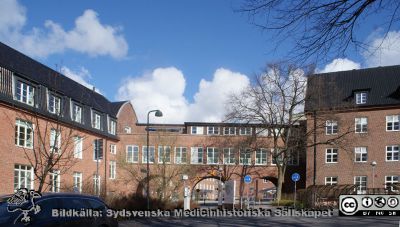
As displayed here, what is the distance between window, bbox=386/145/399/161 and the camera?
5059 centimetres

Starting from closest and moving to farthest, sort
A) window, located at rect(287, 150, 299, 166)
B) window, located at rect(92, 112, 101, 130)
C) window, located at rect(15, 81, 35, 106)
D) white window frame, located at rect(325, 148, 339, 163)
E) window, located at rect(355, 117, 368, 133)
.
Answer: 1. window, located at rect(15, 81, 35, 106)
2. window, located at rect(92, 112, 101, 130)
3. window, located at rect(355, 117, 368, 133)
4. window, located at rect(287, 150, 299, 166)
5. white window frame, located at rect(325, 148, 339, 163)

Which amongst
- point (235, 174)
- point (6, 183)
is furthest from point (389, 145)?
point (6, 183)

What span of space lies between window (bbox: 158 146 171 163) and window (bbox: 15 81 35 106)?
14.0 metres

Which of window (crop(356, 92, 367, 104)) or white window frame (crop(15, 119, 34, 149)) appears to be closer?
white window frame (crop(15, 119, 34, 149))

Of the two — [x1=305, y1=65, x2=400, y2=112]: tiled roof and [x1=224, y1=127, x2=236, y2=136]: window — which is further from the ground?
[x1=305, y1=65, x2=400, y2=112]: tiled roof

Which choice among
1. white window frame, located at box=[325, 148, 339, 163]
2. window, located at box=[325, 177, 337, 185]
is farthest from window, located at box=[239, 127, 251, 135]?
window, located at box=[325, 177, 337, 185]

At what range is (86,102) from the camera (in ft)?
154

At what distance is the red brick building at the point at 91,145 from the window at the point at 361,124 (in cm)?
660

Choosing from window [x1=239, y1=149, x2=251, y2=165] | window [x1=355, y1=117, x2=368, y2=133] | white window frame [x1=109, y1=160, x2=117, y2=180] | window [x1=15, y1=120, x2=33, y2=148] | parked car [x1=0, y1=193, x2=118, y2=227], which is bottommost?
white window frame [x1=109, y1=160, x2=117, y2=180]

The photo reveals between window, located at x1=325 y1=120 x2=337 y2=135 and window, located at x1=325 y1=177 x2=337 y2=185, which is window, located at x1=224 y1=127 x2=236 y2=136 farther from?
window, located at x1=325 y1=177 x2=337 y2=185

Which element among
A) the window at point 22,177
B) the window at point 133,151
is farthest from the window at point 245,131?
the window at point 22,177

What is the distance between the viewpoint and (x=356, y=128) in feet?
174

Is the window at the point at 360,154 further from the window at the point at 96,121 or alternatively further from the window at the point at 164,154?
the window at the point at 96,121

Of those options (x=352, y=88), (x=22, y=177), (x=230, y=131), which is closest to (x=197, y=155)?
(x=230, y=131)
